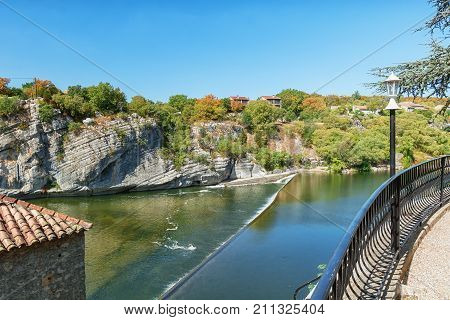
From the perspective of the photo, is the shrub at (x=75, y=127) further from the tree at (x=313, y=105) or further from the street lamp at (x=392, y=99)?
the tree at (x=313, y=105)

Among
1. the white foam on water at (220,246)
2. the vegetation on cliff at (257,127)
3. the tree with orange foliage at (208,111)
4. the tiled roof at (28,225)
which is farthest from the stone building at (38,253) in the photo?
the tree with orange foliage at (208,111)

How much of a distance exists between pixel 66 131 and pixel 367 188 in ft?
73.0

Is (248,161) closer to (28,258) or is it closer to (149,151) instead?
(149,151)

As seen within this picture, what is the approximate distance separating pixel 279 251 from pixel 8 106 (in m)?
20.9

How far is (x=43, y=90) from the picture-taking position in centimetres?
2872

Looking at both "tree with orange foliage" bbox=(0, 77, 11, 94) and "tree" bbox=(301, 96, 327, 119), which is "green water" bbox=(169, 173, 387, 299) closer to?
"tree with orange foliage" bbox=(0, 77, 11, 94)

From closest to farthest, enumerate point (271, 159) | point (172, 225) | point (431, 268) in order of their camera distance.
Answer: point (431, 268), point (172, 225), point (271, 159)

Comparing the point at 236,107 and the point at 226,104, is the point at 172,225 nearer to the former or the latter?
the point at 226,104

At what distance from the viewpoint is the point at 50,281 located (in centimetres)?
644

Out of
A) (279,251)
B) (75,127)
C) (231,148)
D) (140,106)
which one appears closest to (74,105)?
(75,127)

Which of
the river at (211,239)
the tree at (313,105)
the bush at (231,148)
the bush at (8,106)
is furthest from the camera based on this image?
the tree at (313,105)

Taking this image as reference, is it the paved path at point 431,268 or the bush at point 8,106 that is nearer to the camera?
the paved path at point 431,268

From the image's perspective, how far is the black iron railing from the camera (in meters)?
2.30

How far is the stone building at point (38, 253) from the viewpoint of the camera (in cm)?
578
